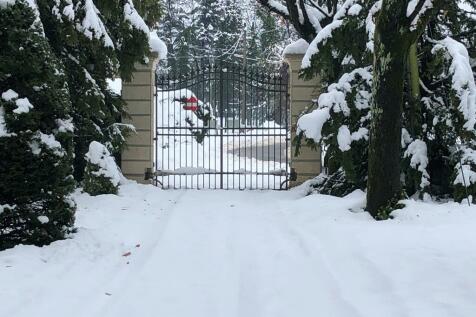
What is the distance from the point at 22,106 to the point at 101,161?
404cm

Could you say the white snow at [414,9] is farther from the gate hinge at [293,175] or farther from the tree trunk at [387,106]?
the gate hinge at [293,175]

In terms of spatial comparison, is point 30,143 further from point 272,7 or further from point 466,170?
point 272,7

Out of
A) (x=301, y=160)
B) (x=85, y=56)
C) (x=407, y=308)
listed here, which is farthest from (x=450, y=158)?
(x=85, y=56)

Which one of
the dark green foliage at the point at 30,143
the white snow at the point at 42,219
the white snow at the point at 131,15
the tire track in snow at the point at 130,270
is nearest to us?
the tire track in snow at the point at 130,270

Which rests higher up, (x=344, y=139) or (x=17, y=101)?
(x=17, y=101)

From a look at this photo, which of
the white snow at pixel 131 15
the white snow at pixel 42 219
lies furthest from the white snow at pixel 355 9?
the white snow at pixel 42 219

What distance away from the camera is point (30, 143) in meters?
5.51

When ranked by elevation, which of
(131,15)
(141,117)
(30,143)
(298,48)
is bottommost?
(30,143)

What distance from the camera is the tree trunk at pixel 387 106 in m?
6.97

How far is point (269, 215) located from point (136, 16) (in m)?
4.24

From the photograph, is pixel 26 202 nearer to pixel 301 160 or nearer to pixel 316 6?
pixel 301 160

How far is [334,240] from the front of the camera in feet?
20.1

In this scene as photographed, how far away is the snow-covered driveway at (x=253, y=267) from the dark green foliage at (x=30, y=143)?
273 millimetres

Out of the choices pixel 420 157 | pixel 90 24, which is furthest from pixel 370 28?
pixel 90 24
